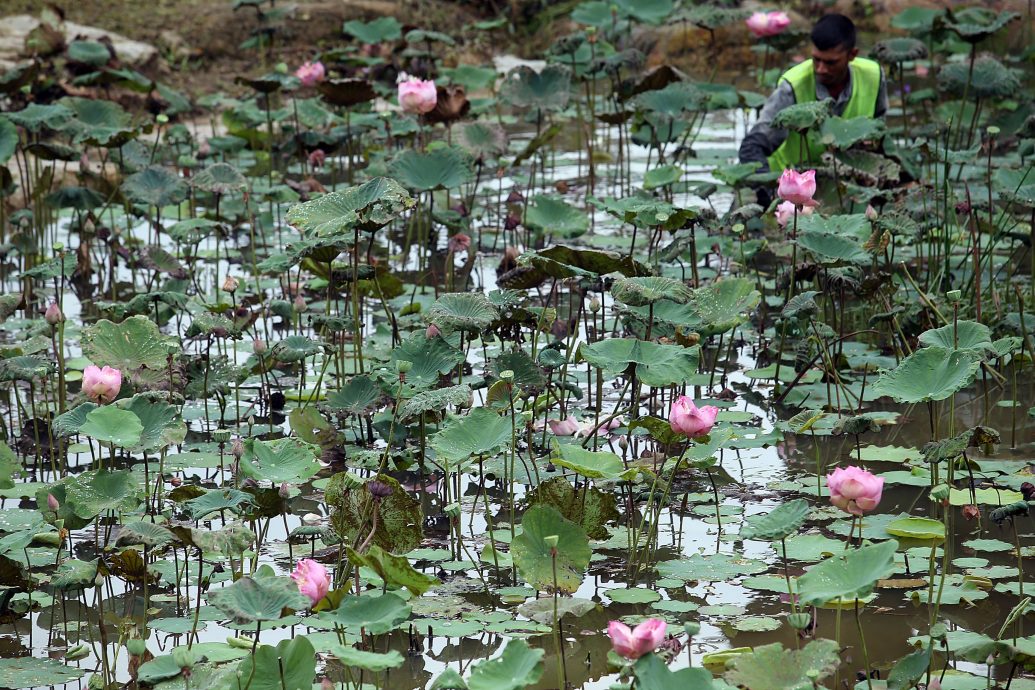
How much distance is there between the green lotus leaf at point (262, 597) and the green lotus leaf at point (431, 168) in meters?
2.30

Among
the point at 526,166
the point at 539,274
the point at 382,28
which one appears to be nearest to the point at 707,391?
the point at 539,274

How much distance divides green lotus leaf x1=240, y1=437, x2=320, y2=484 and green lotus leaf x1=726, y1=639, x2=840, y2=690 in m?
1.11

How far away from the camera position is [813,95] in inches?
217

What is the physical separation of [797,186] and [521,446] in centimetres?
102

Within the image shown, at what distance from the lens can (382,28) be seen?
7.73 m

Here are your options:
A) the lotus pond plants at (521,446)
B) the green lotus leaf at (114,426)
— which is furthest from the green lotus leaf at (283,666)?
the green lotus leaf at (114,426)

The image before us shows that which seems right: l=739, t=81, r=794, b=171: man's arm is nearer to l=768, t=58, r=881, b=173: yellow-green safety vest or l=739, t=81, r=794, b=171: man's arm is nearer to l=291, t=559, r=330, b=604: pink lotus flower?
l=768, t=58, r=881, b=173: yellow-green safety vest

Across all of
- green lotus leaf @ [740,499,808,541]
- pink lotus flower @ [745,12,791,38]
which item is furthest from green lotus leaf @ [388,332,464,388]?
pink lotus flower @ [745,12,791,38]

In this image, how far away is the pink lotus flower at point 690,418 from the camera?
268 centimetres

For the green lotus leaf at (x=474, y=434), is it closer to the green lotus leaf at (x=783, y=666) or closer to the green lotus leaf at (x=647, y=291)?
the green lotus leaf at (x=647, y=291)

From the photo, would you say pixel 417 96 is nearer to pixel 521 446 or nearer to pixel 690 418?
pixel 521 446

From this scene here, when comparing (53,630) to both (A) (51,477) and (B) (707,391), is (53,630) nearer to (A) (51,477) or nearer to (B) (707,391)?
(A) (51,477)

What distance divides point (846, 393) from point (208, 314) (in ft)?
5.82

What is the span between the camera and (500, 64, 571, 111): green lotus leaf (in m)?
5.82
